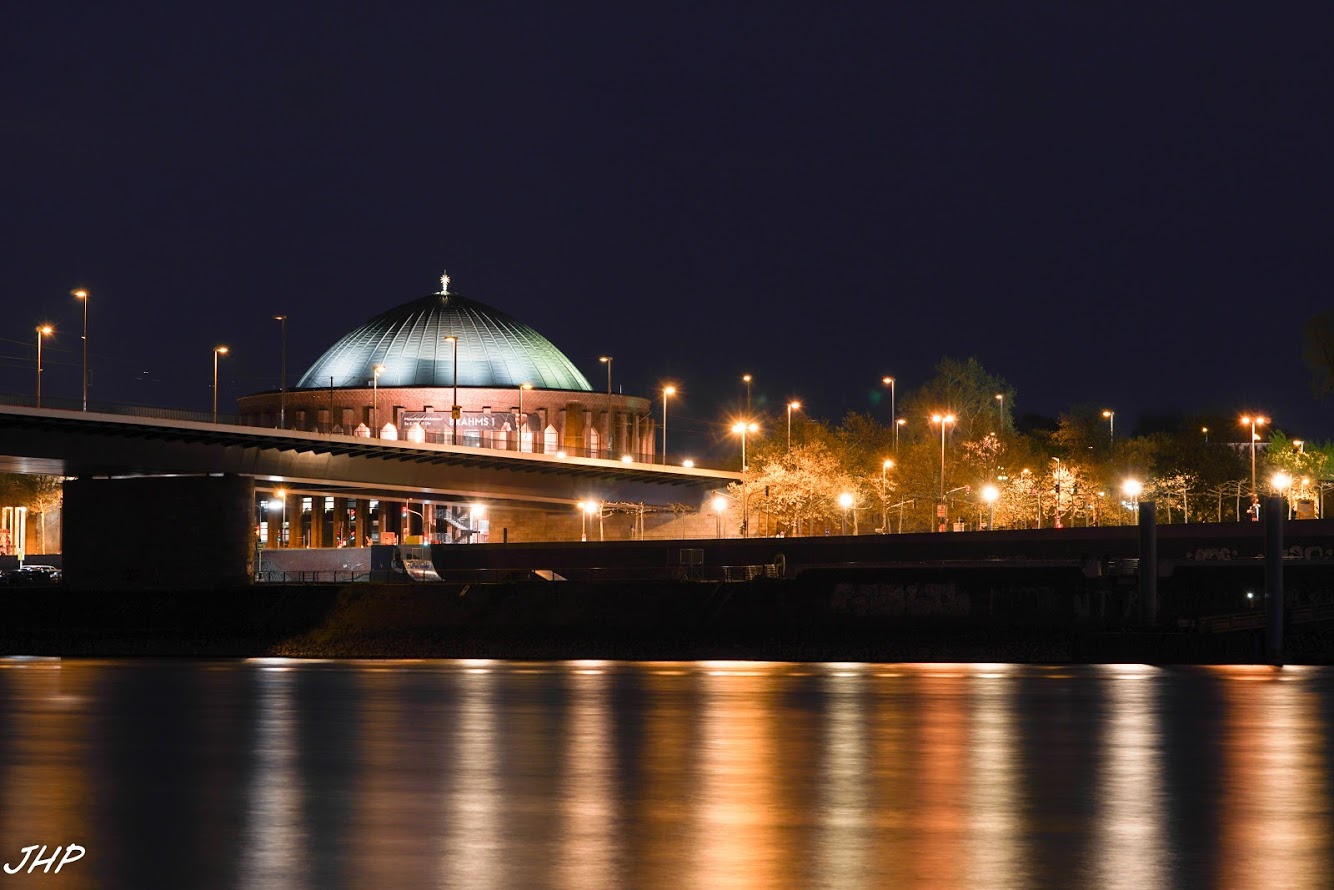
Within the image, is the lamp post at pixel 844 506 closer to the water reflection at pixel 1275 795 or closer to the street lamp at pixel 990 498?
the street lamp at pixel 990 498

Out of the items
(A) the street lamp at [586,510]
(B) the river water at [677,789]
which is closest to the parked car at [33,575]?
(A) the street lamp at [586,510]

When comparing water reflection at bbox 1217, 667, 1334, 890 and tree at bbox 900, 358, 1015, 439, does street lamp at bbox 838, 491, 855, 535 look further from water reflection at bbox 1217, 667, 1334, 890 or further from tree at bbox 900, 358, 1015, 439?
water reflection at bbox 1217, 667, 1334, 890

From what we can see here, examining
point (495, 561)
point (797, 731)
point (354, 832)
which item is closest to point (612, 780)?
point (354, 832)

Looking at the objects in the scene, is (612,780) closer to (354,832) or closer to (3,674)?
(354,832)

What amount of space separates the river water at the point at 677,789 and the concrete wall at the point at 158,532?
5997cm

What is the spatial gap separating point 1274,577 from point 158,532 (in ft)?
216

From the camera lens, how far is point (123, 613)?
10444 centimetres

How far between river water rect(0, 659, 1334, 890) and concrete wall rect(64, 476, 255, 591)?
59968 millimetres

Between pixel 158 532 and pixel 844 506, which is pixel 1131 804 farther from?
pixel 844 506

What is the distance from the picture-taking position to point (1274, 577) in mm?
69875

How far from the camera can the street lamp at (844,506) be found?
146 m

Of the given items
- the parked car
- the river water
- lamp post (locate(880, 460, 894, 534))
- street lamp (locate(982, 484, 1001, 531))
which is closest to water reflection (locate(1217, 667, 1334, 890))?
the river water

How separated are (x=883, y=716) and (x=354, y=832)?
67.7ft

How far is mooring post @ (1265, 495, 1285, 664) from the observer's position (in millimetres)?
69000
